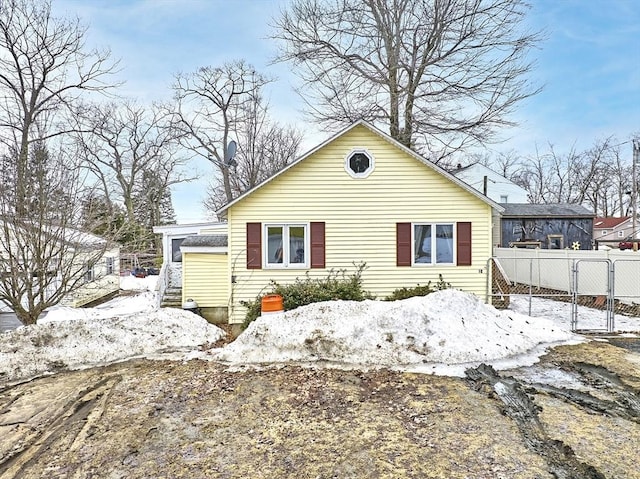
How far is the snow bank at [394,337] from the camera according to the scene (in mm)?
6520

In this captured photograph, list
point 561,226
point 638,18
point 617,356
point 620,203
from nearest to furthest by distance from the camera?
point 617,356 → point 638,18 → point 561,226 → point 620,203

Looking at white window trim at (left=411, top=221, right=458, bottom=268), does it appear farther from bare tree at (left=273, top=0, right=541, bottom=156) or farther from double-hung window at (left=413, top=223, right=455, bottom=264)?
bare tree at (left=273, top=0, right=541, bottom=156)

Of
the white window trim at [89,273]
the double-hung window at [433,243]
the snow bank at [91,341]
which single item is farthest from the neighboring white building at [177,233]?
the double-hung window at [433,243]

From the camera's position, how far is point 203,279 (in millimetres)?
12211

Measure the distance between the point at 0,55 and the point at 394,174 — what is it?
1866 centimetres

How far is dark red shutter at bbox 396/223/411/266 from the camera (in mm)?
10320

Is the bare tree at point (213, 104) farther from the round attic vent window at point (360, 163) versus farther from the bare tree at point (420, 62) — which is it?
the round attic vent window at point (360, 163)

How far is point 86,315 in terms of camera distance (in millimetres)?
9508

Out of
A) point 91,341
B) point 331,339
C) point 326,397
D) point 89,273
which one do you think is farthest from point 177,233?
point 326,397

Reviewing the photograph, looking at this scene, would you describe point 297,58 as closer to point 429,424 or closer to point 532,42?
point 532,42

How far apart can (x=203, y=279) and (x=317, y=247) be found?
168 inches

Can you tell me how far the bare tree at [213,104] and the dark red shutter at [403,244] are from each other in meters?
20.5

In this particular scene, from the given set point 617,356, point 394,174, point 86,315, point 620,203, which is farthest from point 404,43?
point 620,203

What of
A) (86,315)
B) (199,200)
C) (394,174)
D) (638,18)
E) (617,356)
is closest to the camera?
(617,356)
